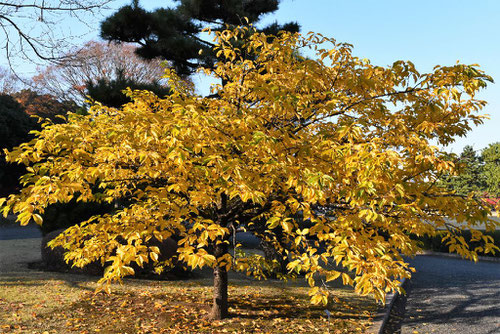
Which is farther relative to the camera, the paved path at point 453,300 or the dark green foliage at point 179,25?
the dark green foliage at point 179,25

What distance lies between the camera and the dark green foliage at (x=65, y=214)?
9.51 m

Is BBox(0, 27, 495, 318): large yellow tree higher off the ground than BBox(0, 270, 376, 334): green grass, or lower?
higher

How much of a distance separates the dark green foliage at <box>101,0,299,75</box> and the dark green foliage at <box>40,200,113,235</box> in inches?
192

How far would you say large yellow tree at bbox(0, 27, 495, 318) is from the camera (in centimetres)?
294

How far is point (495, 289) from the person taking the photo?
29.6ft

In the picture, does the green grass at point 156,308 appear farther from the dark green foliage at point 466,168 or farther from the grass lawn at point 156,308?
the dark green foliage at point 466,168

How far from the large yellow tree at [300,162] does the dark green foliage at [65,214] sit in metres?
5.05

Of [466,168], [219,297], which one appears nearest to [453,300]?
[466,168]

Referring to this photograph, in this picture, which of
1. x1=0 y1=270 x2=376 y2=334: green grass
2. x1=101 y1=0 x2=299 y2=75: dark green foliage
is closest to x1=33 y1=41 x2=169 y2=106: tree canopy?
x1=101 y1=0 x2=299 y2=75: dark green foliage

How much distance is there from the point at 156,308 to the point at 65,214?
209 inches

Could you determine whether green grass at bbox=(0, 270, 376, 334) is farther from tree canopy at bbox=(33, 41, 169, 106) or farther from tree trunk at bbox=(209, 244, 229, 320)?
tree canopy at bbox=(33, 41, 169, 106)

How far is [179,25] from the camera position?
416 inches

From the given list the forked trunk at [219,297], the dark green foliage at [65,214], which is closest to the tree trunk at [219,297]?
the forked trunk at [219,297]

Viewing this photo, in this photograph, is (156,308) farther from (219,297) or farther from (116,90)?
(116,90)
